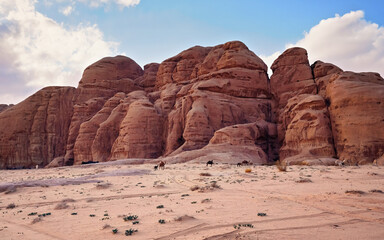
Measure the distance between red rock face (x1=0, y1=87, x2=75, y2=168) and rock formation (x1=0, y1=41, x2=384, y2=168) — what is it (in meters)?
0.22

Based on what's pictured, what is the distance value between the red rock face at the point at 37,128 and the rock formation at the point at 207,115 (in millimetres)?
218

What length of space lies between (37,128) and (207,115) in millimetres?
44105

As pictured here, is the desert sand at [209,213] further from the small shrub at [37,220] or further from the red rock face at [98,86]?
the red rock face at [98,86]

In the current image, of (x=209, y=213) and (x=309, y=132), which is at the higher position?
(x=309, y=132)

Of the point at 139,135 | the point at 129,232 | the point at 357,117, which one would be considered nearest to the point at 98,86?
the point at 139,135

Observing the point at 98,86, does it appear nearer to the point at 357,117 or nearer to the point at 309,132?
the point at 309,132

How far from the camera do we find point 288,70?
5331cm

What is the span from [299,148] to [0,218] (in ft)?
119

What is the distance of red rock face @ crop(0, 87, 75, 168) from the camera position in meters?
63.7

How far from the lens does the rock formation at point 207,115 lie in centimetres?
3644

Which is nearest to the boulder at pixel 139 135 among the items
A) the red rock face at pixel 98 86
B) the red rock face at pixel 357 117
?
the red rock face at pixel 98 86

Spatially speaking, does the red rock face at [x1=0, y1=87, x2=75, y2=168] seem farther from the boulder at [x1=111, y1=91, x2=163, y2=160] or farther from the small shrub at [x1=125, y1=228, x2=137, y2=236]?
the small shrub at [x1=125, y1=228, x2=137, y2=236]

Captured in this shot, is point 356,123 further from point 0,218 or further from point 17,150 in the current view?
point 17,150

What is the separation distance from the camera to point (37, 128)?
66562 mm
